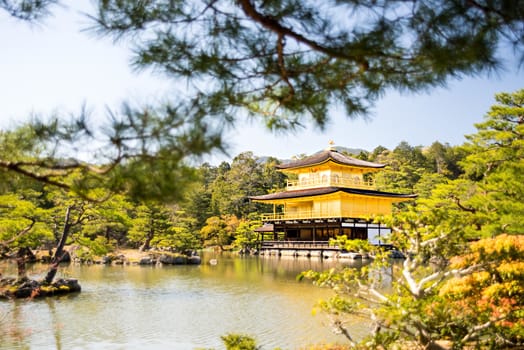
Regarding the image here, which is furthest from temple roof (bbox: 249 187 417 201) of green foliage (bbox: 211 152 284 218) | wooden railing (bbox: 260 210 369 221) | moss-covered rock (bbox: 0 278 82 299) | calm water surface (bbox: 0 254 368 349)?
moss-covered rock (bbox: 0 278 82 299)

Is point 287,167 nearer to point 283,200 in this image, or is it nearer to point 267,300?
point 283,200

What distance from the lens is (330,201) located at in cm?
2255

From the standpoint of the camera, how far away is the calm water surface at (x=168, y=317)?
561 cm

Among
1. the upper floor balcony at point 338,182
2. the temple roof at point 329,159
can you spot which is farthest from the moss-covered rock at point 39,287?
the upper floor balcony at point 338,182

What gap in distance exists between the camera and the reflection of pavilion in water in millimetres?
21469

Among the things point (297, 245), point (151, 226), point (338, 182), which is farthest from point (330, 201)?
point (151, 226)

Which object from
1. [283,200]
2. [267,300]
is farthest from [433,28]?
[283,200]

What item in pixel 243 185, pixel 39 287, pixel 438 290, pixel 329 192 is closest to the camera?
pixel 438 290

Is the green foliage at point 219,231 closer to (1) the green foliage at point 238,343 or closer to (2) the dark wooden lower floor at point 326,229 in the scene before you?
(2) the dark wooden lower floor at point 326,229

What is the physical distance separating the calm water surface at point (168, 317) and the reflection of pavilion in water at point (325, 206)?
1068 centimetres

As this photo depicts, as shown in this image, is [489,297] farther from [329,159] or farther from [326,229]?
[326,229]

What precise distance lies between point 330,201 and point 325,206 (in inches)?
15.6

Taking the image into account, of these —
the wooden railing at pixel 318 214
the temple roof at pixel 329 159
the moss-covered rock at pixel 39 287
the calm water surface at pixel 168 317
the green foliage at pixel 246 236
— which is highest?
the temple roof at pixel 329 159

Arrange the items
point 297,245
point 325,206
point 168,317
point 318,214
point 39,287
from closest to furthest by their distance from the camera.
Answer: point 168,317, point 39,287, point 297,245, point 318,214, point 325,206
